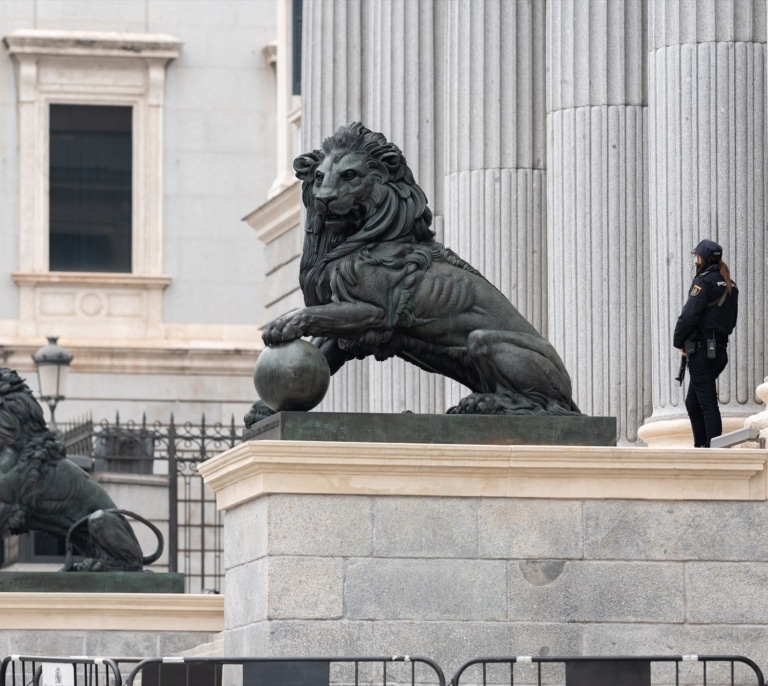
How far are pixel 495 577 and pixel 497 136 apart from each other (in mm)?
10250

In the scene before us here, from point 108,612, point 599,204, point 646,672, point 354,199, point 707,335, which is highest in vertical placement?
point 599,204

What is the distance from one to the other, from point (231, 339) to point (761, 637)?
108 ft

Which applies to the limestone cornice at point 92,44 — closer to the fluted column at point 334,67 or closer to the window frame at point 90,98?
the window frame at point 90,98

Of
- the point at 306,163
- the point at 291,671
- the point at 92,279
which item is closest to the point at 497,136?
the point at 306,163

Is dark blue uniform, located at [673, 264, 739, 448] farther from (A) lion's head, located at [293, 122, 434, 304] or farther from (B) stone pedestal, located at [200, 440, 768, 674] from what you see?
(B) stone pedestal, located at [200, 440, 768, 674]

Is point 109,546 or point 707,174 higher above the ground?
point 707,174

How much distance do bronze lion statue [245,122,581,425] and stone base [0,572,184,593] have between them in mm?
7554

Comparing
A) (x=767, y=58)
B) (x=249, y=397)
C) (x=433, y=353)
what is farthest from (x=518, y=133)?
(x=249, y=397)

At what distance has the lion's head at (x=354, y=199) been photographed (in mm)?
15734

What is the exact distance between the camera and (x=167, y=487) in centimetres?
3659

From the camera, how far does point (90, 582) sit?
75.3 feet

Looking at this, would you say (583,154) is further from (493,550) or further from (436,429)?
(493,550)

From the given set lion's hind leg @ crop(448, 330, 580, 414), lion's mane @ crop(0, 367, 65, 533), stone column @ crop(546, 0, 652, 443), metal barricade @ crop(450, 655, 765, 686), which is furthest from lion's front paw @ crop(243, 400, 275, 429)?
lion's mane @ crop(0, 367, 65, 533)

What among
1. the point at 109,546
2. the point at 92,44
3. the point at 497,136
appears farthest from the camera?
the point at 92,44
